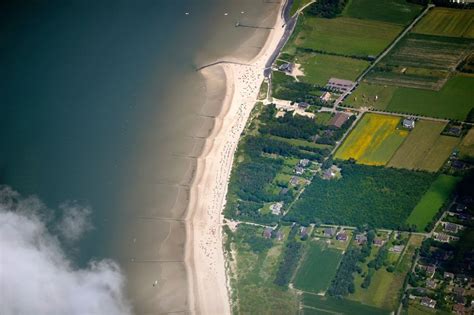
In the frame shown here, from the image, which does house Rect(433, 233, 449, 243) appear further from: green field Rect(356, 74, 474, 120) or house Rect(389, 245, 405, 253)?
green field Rect(356, 74, 474, 120)

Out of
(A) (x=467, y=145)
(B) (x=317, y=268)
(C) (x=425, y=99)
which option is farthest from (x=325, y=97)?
(B) (x=317, y=268)

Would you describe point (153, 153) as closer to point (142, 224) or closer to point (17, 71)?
point (142, 224)

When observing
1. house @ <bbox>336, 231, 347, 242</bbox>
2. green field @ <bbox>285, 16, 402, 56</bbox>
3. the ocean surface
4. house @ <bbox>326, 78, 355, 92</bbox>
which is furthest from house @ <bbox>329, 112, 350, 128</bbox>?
house @ <bbox>336, 231, 347, 242</bbox>

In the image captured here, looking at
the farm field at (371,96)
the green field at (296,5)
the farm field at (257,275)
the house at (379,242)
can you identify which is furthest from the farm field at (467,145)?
the green field at (296,5)

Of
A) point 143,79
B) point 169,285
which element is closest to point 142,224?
point 169,285

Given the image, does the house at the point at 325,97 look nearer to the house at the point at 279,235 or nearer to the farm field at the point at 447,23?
the farm field at the point at 447,23

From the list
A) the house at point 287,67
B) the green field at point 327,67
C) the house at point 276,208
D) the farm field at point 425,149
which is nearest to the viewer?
the house at point 276,208

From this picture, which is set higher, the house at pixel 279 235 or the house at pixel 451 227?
the house at pixel 279 235
